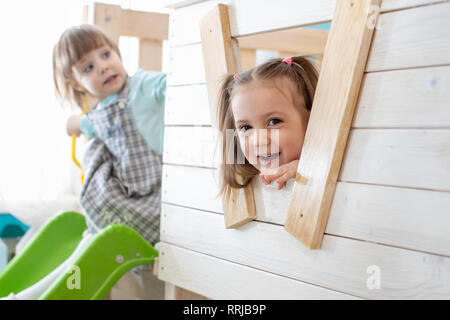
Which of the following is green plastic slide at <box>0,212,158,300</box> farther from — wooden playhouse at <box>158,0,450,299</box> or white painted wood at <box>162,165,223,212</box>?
wooden playhouse at <box>158,0,450,299</box>

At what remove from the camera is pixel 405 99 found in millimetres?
772

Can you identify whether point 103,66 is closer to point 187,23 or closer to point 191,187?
point 187,23

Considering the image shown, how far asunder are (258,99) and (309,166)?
0.49 feet

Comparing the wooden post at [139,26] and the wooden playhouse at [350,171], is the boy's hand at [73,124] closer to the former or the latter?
the wooden post at [139,26]

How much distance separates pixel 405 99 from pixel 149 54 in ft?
4.21

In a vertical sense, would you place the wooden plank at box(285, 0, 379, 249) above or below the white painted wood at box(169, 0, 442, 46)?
below

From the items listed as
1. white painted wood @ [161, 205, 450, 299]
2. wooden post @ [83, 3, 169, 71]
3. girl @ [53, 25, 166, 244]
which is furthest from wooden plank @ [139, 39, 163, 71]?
white painted wood @ [161, 205, 450, 299]

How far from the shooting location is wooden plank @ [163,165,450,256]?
741mm

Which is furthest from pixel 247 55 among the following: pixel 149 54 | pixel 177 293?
pixel 177 293

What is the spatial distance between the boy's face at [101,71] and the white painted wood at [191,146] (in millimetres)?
464

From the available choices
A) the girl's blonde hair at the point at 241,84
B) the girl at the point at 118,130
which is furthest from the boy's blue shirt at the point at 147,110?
the girl's blonde hair at the point at 241,84

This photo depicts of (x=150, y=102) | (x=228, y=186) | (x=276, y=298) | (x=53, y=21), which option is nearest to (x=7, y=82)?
(x=53, y=21)

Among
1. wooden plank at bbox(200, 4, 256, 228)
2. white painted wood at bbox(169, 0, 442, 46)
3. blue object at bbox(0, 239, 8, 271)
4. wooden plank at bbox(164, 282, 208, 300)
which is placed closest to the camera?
white painted wood at bbox(169, 0, 442, 46)

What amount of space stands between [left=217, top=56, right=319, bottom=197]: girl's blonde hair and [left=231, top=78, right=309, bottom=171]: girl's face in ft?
0.04
